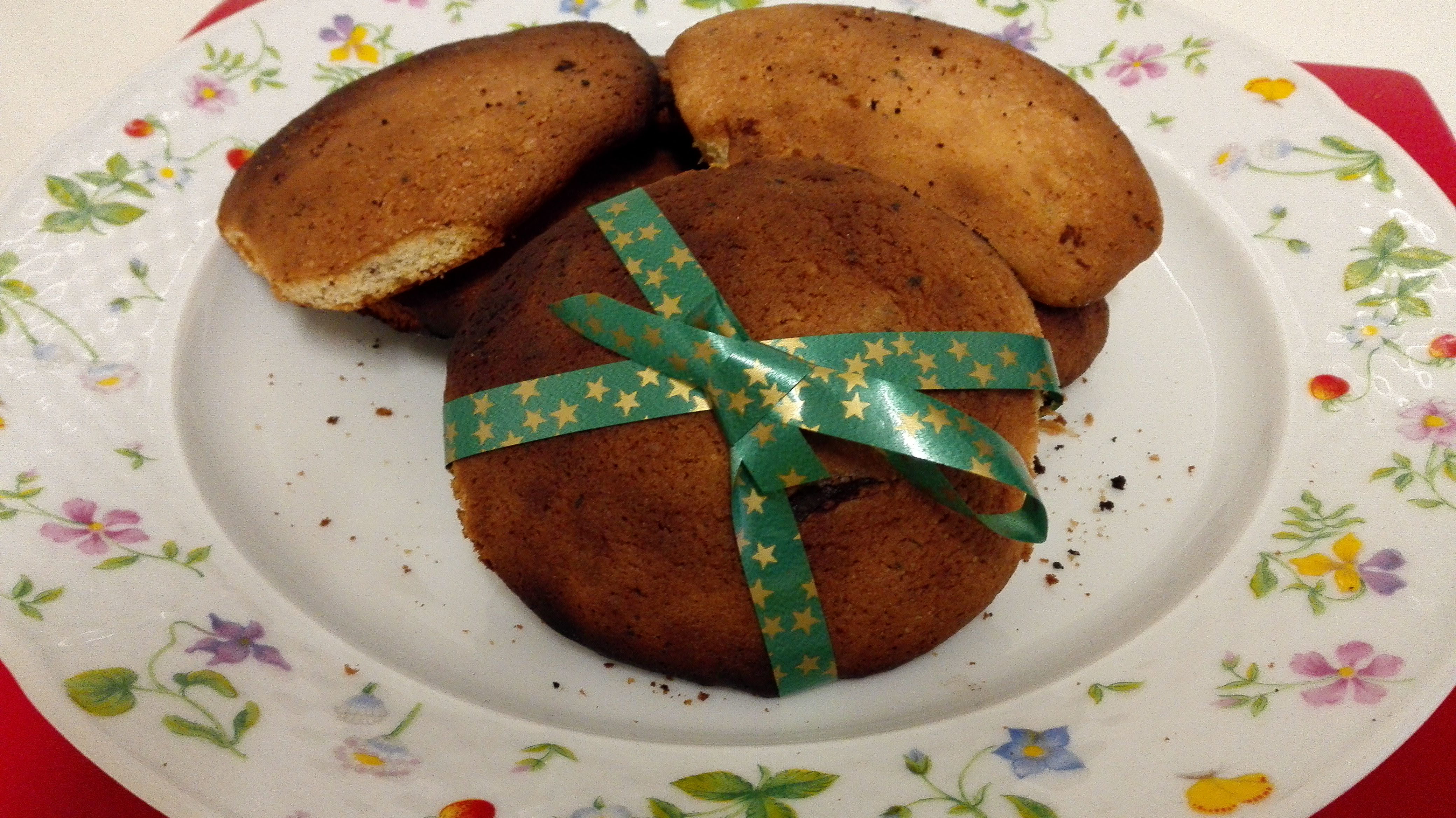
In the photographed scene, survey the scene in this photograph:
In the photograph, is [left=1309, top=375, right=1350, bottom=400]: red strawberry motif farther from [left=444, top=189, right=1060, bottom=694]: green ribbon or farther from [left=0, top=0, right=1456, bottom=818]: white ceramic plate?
[left=444, top=189, right=1060, bottom=694]: green ribbon

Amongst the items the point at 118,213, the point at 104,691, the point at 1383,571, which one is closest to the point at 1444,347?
the point at 1383,571

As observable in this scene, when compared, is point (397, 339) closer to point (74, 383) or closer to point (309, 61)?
point (74, 383)

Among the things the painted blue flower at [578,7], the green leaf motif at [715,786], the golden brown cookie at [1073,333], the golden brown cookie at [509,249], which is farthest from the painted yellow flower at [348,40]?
the green leaf motif at [715,786]

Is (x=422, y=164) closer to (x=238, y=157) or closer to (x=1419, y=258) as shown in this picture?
(x=238, y=157)

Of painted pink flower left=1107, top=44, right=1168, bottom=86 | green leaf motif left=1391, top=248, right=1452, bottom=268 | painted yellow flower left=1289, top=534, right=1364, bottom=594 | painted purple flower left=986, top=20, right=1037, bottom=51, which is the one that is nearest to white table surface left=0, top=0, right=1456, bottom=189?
painted pink flower left=1107, top=44, right=1168, bottom=86

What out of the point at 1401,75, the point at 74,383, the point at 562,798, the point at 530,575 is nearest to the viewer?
the point at 562,798

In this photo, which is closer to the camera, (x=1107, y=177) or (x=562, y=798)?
(x=562, y=798)

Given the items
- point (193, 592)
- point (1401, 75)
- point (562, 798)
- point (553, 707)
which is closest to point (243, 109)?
point (193, 592)
